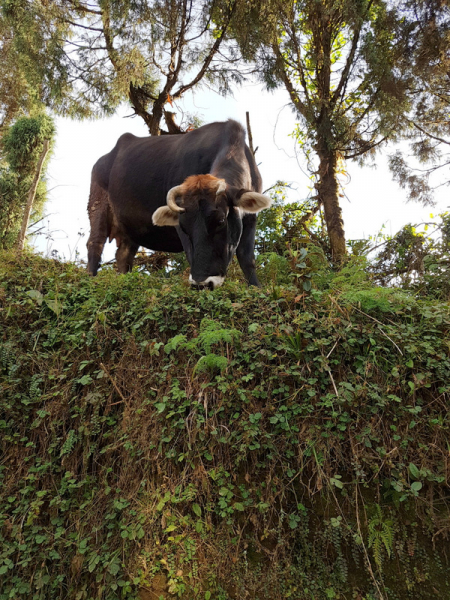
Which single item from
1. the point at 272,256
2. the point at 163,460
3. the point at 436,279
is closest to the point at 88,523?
Answer: the point at 163,460

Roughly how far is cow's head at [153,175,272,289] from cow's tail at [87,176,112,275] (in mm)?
2459

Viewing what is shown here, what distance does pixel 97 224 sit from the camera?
7930mm

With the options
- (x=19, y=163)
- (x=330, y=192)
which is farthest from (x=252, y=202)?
(x=19, y=163)

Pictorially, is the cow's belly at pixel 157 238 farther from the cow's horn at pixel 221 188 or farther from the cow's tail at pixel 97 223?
the cow's horn at pixel 221 188

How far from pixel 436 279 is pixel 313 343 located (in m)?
Result: 2.56

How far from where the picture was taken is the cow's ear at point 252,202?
557cm

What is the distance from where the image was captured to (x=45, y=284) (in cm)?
548

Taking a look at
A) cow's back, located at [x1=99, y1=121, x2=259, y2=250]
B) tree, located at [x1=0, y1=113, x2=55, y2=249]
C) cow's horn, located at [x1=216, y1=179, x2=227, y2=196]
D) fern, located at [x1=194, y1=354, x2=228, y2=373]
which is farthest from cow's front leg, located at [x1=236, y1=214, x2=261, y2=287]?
tree, located at [x1=0, y1=113, x2=55, y2=249]

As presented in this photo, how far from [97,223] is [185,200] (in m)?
2.99

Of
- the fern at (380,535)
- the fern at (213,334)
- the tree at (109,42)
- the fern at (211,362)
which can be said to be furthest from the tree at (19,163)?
the fern at (380,535)

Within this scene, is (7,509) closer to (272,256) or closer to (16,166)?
(272,256)

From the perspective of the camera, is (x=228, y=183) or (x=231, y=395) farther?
(x=228, y=183)

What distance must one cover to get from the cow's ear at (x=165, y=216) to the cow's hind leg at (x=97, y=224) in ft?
A: 7.74

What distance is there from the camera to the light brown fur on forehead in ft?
17.6
